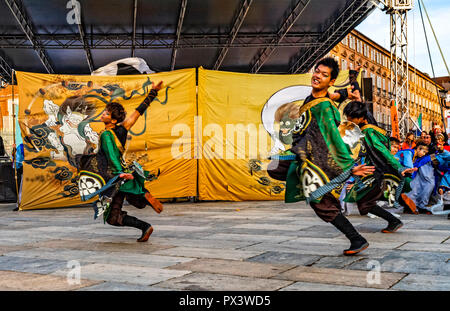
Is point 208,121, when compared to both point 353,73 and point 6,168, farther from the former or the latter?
point 353,73

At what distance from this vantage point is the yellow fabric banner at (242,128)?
Result: 12656 mm

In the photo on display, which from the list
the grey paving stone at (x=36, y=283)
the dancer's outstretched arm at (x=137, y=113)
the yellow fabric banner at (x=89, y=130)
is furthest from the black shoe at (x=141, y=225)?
the yellow fabric banner at (x=89, y=130)

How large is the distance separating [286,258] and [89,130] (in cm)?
802

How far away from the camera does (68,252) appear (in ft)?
18.6

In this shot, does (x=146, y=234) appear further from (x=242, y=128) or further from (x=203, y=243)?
(x=242, y=128)

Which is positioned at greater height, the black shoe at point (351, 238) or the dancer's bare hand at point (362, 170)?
the dancer's bare hand at point (362, 170)

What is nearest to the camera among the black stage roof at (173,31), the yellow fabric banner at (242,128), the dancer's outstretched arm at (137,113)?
the dancer's outstretched arm at (137,113)

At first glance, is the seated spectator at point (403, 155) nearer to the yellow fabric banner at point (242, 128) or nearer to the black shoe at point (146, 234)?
the yellow fabric banner at point (242, 128)

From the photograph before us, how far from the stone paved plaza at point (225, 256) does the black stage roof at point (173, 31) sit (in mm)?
11840

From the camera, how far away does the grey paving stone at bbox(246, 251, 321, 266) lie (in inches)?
190

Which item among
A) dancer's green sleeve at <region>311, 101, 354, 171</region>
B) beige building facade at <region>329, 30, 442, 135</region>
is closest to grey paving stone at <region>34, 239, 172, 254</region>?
dancer's green sleeve at <region>311, 101, 354, 171</region>

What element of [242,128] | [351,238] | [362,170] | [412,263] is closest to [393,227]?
[351,238]

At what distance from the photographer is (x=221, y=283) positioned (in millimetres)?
3934
